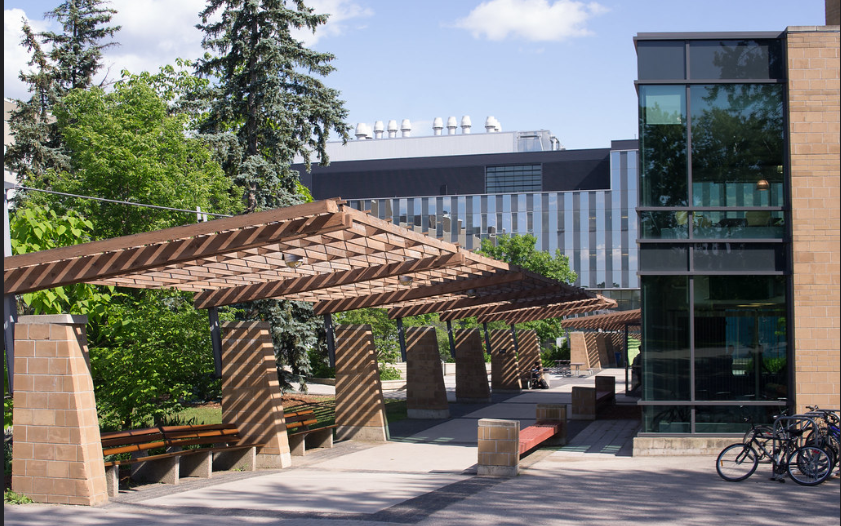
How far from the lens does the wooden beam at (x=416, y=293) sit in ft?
54.1

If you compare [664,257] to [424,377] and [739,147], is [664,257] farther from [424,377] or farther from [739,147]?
[424,377]

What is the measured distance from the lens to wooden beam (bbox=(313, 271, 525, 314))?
1650cm

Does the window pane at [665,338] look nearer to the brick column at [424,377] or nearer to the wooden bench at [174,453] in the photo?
the wooden bench at [174,453]

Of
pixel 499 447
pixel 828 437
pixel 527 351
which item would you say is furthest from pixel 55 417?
pixel 527 351

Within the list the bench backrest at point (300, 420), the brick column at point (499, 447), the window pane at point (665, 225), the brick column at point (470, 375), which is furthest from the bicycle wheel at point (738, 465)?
the brick column at point (470, 375)

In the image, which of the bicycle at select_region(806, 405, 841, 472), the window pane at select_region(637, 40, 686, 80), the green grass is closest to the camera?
the bicycle at select_region(806, 405, 841, 472)

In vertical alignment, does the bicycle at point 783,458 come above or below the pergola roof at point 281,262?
below

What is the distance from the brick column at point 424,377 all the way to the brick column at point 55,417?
12585 millimetres

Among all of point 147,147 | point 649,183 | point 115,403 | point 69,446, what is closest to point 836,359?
point 649,183

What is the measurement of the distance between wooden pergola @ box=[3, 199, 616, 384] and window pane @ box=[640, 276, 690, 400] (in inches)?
112

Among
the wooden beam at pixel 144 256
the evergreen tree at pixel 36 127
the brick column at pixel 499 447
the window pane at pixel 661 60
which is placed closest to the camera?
the wooden beam at pixel 144 256

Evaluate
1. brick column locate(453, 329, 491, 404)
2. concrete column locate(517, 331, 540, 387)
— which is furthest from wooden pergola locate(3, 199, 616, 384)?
concrete column locate(517, 331, 540, 387)

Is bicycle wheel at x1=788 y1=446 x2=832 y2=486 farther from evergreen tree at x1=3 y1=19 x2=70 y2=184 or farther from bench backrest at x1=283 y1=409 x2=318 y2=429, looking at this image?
evergreen tree at x1=3 y1=19 x2=70 y2=184

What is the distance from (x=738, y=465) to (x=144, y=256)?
28.5ft
